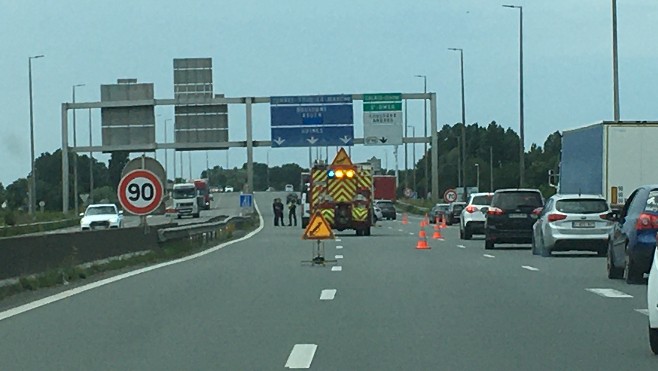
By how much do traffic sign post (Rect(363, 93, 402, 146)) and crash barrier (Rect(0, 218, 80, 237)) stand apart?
16.1 metres

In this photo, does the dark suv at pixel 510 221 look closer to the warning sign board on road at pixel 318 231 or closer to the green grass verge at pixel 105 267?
the green grass verge at pixel 105 267

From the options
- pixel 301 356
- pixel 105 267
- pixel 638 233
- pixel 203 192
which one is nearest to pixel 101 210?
pixel 105 267

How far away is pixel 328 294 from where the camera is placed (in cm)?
2030

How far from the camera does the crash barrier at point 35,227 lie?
56516mm

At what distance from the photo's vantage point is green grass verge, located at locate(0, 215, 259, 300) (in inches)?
839

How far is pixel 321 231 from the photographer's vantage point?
29078 mm

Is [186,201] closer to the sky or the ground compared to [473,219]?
closer to the ground

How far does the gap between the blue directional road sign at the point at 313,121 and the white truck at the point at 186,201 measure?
30.4 meters

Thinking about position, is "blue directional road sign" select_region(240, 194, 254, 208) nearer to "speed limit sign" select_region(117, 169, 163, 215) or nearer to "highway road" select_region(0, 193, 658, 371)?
"speed limit sign" select_region(117, 169, 163, 215)

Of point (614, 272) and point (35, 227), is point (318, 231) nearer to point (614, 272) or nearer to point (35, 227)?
point (614, 272)

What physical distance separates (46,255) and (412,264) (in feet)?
26.8

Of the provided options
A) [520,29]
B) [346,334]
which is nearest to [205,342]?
[346,334]

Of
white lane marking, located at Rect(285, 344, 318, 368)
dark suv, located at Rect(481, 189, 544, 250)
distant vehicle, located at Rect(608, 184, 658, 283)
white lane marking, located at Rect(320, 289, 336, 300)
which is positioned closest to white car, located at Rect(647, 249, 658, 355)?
white lane marking, located at Rect(285, 344, 318, 368)

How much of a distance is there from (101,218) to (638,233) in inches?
1532
